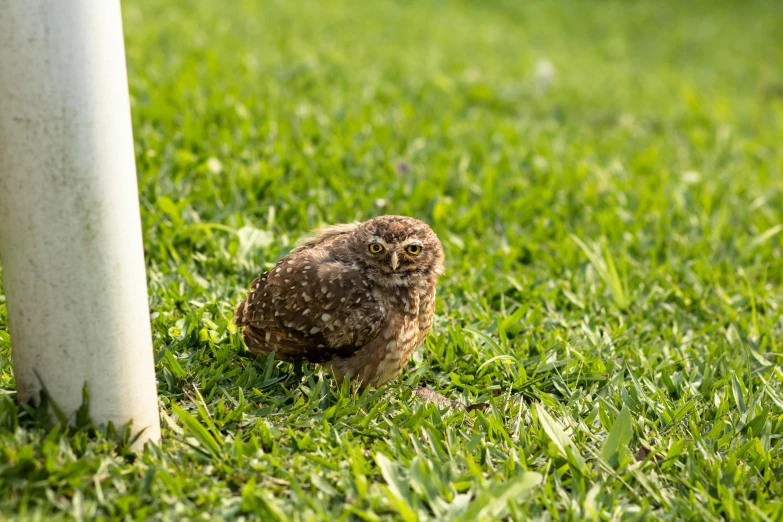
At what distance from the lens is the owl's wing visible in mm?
2930

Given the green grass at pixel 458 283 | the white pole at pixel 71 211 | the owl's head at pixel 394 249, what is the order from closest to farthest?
the white pole at pixel 71 211 < the green grass at pixel 458 283 < the owl's head at pixel 394 249

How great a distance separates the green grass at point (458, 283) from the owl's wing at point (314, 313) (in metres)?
0.14

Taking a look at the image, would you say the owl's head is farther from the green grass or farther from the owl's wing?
the green grass

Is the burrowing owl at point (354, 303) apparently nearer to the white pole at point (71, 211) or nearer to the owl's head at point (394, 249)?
the owl's head at point (394, 249)

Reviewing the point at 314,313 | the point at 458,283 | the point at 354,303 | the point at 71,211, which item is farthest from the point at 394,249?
the point at 71,211

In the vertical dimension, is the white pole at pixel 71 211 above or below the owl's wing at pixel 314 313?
above

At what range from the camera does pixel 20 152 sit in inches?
83.3

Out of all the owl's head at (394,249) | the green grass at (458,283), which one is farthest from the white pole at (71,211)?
Result: the owl's head at (394,249)

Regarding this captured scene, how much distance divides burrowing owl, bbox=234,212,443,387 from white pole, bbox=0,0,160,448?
69cm

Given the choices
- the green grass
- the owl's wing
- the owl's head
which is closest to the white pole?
the green grass

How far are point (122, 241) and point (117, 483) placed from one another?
70cm

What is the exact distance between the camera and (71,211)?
215cm

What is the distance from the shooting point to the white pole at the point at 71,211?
2.06m

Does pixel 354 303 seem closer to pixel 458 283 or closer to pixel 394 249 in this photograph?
pixel 394 249
